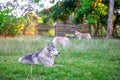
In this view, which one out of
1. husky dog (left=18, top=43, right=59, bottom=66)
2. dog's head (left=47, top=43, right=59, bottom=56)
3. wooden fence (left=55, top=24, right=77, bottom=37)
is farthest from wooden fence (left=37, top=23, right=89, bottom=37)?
dog's head (left=47, top=43, right=59, bottom=56)

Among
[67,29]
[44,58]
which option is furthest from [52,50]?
[67,29]

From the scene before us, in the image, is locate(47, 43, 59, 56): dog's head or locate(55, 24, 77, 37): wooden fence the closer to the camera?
locate(47, 43, 59, 56): dog's head

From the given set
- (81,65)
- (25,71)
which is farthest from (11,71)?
(81,65)

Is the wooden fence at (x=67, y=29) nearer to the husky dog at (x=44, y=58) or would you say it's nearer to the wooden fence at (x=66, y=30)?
the wooden fence at (x=66, y=30)

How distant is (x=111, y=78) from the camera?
657 cm

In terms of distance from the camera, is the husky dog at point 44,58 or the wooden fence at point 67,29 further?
the wooden fence at point 67,29

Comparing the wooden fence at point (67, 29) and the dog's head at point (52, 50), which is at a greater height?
the dog's head at point (52, 50)

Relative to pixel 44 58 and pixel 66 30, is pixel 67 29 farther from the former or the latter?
pixel 44 58

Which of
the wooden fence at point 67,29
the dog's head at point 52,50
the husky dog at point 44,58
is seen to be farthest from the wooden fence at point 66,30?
the dog's head at point 52,50

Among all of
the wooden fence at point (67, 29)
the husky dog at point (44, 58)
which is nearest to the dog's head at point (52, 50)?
the husky dog at point (44, 58)

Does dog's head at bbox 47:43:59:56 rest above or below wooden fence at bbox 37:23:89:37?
above

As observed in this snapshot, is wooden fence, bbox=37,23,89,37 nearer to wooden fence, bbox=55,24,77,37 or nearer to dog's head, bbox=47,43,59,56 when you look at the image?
wooden fence, bbox=55,24,77,37

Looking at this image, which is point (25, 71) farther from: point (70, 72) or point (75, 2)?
point (75, 2)

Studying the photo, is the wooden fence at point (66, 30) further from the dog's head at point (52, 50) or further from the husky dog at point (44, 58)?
the dog's head at point (52, 50)
